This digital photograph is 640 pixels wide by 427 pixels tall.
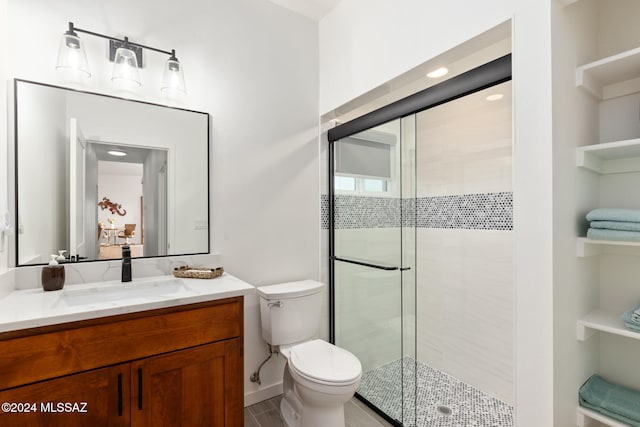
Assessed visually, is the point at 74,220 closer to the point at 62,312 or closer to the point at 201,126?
the point at 62,312

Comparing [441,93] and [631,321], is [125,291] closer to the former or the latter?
[441,93]

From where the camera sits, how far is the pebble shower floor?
1985 millimetres

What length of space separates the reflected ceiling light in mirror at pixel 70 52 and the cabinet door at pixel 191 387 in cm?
144

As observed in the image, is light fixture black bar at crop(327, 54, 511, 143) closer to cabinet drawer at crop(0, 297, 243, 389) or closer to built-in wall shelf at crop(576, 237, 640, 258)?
built-in wall shelf at crop(576, 237, 640, 258)

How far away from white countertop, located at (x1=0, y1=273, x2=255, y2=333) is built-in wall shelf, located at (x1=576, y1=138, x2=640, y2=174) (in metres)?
1.51

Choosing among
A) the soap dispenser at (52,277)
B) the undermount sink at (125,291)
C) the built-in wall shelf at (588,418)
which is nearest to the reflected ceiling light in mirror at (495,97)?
the built-in wall shelf at (588,418)

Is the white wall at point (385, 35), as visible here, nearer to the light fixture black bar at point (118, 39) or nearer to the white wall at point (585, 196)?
the white wall at point (585, 196)

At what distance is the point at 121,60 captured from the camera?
1.70m

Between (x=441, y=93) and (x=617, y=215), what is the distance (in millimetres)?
900

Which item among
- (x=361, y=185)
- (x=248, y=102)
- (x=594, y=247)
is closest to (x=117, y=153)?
(x=248, y=102)

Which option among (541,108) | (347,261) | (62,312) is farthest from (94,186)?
(541,108)

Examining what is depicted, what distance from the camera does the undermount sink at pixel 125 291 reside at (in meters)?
1.46

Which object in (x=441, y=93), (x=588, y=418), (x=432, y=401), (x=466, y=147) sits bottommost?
(x=432, y=401)

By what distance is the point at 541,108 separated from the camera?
1185 millimetres
